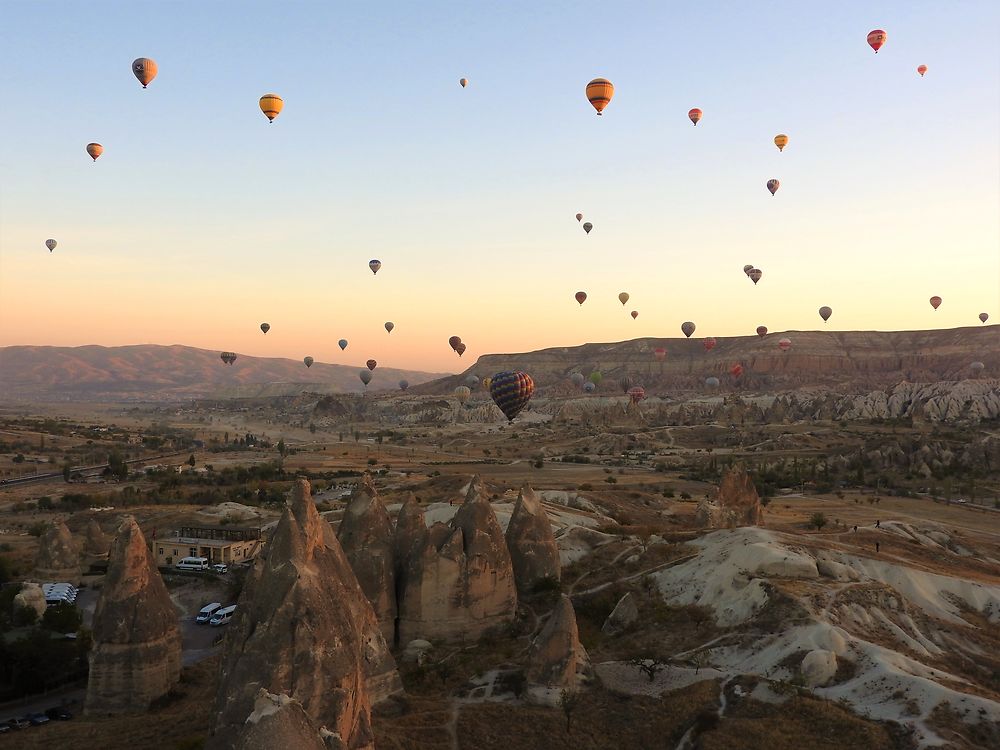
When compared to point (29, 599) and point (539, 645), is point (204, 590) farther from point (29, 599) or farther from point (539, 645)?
point (539, 645)

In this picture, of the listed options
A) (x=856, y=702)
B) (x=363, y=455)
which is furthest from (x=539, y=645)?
(x=363, y=455)

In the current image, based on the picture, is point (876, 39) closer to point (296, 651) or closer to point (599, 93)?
point (599, 93)

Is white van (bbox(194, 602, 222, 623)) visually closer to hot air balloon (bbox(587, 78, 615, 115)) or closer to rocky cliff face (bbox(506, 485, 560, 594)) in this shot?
rocky cliff face (bbox(506, 485, 560, 594))

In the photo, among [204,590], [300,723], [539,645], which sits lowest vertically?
[204,590]

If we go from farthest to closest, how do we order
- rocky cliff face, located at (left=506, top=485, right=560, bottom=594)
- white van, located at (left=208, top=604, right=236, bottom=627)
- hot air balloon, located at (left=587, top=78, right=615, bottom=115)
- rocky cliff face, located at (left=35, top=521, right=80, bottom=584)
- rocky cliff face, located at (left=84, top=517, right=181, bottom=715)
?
hot air balloon, located at (left=587, top=78, right=615, bottom=115), rocky cliff face, located at (left=35, top=521, right=80, bottom=584), white van, located at (left=208, top=604, right=236, bottom=627), rocky cliff face, located at (left=506, top=485, right=560, bottom=594), rocky cliff face, located at (left=84, top=517, right=181, bottom=715)

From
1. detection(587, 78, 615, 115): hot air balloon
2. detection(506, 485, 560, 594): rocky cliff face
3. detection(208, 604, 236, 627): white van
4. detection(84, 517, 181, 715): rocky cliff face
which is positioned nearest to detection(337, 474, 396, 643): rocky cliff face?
detection(506, 485, 560, 594): rocky cliff face
